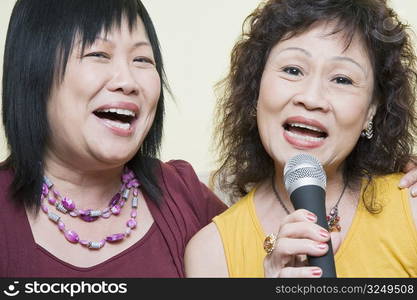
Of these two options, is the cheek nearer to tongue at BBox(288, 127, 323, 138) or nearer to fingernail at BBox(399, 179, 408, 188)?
tongue at BBox(288, 127, 323, 138)

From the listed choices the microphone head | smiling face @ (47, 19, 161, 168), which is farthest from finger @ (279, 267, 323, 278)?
smiling face @ (47, 19, 161, 168)

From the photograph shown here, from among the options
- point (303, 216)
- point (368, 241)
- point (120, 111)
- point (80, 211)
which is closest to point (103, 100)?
point (120, 111)

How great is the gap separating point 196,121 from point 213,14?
0.42 metres

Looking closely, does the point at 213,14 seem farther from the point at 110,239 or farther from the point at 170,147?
the point at 110,239

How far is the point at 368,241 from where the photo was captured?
1497 millimetres

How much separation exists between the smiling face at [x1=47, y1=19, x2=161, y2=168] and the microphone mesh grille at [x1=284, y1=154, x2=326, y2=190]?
398 mm

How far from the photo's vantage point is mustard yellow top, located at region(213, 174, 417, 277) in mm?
1473

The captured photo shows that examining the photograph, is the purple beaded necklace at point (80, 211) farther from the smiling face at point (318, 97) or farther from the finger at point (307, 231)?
the finger at point (307, 231)

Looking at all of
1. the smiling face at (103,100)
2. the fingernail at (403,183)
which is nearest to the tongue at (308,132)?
the fingernail at (403,183)

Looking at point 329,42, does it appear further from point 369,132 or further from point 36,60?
point 36,60

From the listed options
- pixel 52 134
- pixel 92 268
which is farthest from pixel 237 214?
pixel 52 134

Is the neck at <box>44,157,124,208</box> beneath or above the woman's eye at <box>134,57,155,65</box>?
beneath

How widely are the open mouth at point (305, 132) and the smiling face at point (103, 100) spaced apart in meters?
0.32

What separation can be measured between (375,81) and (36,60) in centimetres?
76
